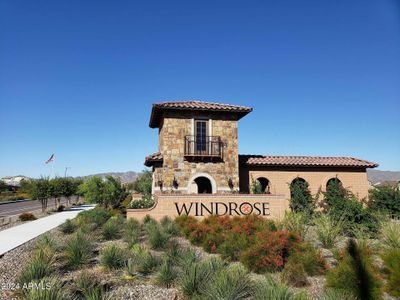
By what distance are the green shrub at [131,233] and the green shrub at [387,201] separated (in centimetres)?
1437

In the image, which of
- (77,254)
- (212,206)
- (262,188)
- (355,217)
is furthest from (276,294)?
(262,188)

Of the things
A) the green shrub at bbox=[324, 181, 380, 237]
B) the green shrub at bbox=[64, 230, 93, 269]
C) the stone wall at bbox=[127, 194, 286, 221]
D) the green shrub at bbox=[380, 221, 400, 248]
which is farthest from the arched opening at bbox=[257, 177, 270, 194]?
the green shrub at bbox=[64, 230, 93, 269]

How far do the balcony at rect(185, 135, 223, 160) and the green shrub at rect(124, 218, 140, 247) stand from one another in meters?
5.61

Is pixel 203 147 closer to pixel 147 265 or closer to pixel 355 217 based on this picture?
pixel 355 217

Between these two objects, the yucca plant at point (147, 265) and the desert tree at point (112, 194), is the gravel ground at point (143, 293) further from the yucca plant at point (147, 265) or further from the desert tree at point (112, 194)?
the desert tree at point (112, 194)

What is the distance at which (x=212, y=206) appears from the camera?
50.7ft

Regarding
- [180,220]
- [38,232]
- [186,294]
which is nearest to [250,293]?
[186,294]

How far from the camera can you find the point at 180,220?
14.3 metres

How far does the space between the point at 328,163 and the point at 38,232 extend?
18.6m

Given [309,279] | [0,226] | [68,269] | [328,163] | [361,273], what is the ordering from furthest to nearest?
[328,163] → [0,226] → [68,269] → [309,279] → [361,273]

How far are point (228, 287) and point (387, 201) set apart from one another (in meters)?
16.3

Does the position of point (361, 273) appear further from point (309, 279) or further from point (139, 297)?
point (139, 297)

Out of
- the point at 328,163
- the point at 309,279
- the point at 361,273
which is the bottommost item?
the point at 309,279

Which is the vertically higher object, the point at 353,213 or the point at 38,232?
the point at 353,213
